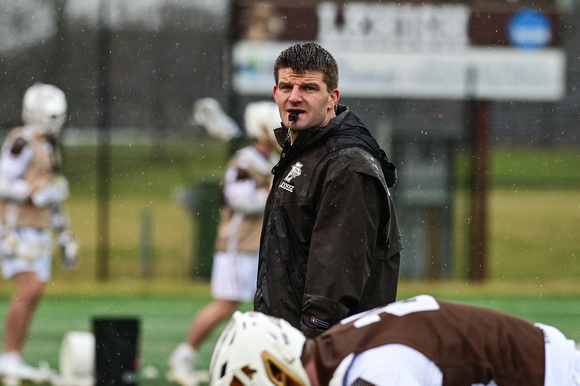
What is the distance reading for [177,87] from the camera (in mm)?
15422

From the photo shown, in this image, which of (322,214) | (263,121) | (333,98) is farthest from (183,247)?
(322,214)

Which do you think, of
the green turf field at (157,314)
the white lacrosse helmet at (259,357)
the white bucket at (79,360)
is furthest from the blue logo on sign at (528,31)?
the white lacrosse helmet at (259,357)

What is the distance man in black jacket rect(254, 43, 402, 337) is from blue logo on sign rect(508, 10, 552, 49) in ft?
31.6

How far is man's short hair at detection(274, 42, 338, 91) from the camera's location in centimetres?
398

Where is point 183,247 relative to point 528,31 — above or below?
below

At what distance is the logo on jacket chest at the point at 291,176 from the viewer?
3.95 m

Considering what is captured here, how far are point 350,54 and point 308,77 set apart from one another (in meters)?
9.32

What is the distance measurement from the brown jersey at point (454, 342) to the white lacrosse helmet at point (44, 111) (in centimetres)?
570

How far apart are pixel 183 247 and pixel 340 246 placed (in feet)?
36.5

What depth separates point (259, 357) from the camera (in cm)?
293

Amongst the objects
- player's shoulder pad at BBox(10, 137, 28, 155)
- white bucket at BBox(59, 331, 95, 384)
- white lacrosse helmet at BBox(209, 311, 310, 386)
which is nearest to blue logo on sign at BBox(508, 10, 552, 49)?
player's shoulder pad at BBox(10, 137, 28, 155)

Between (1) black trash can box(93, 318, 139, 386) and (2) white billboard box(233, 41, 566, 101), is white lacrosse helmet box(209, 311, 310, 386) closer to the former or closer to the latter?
(1) black trash can box(93, 318, 139, 386)

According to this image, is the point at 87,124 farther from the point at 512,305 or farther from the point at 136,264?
the point at 512,305

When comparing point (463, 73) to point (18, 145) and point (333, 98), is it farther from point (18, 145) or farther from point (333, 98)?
point (333, 98)
